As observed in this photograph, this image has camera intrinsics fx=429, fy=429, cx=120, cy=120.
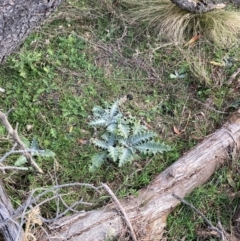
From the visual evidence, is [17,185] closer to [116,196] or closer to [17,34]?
[116,196]

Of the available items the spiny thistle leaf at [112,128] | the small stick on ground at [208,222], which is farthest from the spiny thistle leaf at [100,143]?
the small stick on ground at [208,222]

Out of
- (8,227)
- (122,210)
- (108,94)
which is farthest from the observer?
(108,94)

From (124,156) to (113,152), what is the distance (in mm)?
85

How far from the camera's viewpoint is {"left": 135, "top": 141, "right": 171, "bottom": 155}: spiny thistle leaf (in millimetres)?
3014

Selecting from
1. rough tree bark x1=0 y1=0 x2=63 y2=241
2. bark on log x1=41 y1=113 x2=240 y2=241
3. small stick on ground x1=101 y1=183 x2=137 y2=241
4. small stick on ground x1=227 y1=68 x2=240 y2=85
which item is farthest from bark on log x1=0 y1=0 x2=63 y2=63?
small stick on ground x1=227 y1=68 x2=240 y2=85

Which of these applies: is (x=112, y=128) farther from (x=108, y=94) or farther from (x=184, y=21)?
(x=184, y=21)

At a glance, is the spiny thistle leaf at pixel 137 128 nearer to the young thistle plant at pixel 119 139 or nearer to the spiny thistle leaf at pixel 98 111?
the young thistle plant at pixel 119 139

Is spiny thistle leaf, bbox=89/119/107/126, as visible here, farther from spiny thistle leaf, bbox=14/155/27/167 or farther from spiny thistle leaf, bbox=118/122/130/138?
spiny thistle leaf, bbox=14/155/27/167

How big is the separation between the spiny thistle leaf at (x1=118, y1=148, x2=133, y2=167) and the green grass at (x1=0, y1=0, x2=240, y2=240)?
A: 69 millimetres

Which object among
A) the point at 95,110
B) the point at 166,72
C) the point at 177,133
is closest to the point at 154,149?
the point at 177,133

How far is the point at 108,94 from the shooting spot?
3.32m

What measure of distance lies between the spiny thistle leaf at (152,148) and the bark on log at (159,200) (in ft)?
0.49

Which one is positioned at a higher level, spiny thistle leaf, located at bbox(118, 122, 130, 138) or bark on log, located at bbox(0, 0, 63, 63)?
bark on log, located at bbox(0, 0, 63, 63)

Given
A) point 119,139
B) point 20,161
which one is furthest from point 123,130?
point 20,161
